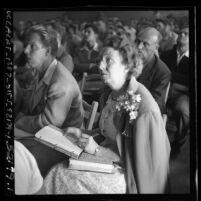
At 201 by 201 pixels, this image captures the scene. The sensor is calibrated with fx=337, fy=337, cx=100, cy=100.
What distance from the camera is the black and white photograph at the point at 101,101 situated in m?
1.89

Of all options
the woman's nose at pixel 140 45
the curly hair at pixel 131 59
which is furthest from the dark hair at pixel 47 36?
the woman's nose at pixel 140 45

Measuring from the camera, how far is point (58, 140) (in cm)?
191

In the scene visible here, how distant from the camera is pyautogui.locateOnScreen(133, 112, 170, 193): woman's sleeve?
6.19ft

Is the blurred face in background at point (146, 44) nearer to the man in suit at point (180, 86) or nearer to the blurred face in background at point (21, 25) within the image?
the man in suit at point (180, 86)

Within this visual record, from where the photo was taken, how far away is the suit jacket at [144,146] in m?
1.89

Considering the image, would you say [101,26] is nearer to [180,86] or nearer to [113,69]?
[113,69]

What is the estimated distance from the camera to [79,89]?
75.1 inches

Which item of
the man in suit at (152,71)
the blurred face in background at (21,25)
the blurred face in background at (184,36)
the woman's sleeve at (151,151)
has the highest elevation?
the blurred face in background at (21,25)

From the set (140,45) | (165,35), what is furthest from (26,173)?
(165,35)

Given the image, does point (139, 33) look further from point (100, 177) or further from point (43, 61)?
point (100, 177)

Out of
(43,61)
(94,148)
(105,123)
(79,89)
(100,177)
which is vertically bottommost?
(100,177)

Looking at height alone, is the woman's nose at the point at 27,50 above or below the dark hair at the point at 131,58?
above
